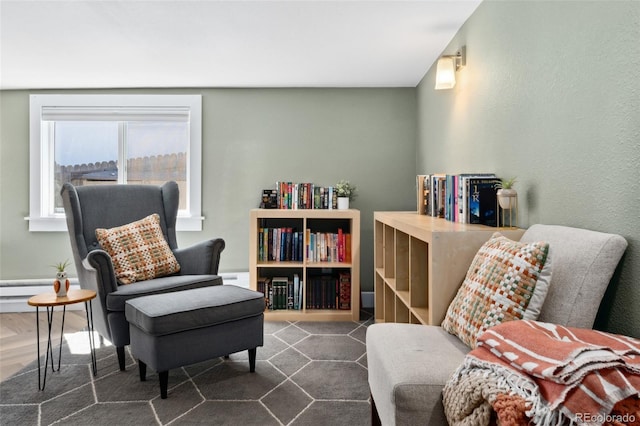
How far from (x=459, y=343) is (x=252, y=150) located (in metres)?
3.03

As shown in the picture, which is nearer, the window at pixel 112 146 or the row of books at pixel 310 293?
the row of books at pixel 310 293

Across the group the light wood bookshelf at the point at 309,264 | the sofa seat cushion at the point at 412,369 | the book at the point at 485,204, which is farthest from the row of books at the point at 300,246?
the sofa seat cushion at the point at 412,369

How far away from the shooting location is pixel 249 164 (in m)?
4.11

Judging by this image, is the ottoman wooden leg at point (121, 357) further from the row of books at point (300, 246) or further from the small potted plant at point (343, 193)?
the small potted plant at point (343, 193)

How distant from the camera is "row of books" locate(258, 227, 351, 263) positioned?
369 centimetres

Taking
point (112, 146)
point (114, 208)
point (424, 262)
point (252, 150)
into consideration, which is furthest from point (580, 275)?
point (112, 146)

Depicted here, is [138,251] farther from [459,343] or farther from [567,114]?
[567,114]

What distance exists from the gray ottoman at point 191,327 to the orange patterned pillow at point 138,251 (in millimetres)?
489

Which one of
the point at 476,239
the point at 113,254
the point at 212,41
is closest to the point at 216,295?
the point at 113,254

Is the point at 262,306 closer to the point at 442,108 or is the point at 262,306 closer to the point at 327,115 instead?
the point at 442,108

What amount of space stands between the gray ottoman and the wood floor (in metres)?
0.97

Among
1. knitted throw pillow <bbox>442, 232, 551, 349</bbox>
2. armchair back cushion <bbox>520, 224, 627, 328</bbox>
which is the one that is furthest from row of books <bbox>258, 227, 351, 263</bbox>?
armchair back cushion <bbox>520, 224, 627, 328</bbox>

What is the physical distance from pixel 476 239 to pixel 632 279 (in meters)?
0.57

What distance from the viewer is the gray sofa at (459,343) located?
1229 mm
